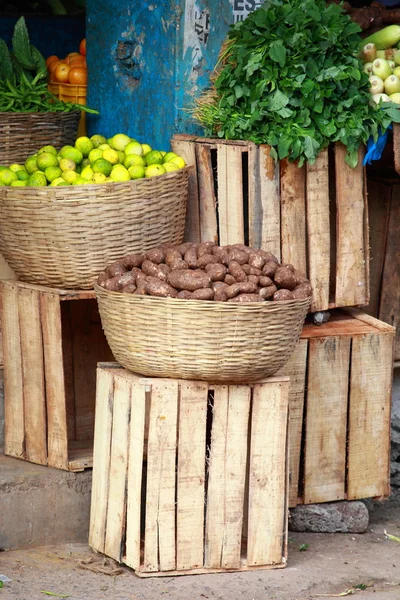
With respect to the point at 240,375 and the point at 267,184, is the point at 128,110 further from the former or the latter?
the point at 240,375

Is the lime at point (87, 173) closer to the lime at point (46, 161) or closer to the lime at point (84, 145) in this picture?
the lime at point (46, 161)

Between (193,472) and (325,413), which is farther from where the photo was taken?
(325,413)

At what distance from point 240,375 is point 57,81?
2687 mm

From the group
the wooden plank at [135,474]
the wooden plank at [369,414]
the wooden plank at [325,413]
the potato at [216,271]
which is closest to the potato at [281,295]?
the potato at [216,271]

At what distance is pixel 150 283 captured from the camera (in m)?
4.38

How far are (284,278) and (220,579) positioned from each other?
1.31 m

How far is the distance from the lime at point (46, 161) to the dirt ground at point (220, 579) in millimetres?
1798

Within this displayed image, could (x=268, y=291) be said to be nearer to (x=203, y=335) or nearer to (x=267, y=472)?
(x=203, y=335)

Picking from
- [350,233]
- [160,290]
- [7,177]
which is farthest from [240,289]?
[7,177]

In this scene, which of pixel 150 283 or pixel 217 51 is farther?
pixel 217 51

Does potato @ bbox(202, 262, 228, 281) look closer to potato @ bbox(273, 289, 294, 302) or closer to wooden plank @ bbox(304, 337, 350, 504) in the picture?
potato @ bbox(273, 289, 294, 302)

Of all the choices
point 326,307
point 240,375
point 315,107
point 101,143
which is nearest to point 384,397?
point 326,307

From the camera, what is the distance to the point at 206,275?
4.41 meters

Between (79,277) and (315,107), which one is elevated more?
(315,107)
